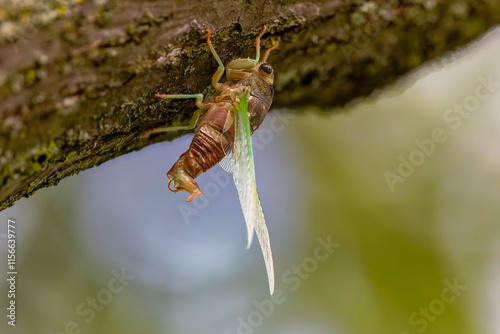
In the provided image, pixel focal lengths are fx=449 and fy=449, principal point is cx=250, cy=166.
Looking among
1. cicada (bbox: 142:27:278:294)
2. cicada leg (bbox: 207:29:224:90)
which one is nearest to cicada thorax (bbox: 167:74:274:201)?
cicada (bbox: 142:27:278:294)

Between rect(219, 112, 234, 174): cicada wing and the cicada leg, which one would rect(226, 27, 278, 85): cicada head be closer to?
the cicada leg

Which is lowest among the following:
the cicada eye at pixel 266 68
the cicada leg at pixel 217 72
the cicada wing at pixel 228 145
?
the cicada wing at pixel 228 145

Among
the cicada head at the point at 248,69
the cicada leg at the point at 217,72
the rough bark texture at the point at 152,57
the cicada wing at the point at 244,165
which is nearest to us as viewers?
the rough bark texture at the point at 152,57

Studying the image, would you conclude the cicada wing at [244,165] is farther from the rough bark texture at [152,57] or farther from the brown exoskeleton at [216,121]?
the rough bark texture at [152,57]

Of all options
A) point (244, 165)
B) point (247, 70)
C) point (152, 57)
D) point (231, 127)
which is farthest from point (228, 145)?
point (152, 57)

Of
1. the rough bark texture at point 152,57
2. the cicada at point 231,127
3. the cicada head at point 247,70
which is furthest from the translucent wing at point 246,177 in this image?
the rough bark texture at point 152,57

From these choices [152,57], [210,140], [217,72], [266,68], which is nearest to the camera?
[152,57]

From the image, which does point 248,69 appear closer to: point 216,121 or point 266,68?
point 266,68
